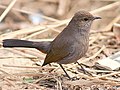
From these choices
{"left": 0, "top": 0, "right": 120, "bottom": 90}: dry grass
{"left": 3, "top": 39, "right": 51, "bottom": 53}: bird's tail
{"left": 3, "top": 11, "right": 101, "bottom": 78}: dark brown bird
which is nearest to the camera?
{"left": 0, "top": 0, "right": 120, "bottom": 90}: dry grass

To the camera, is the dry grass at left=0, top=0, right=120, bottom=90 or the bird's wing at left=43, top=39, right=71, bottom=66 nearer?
the dry grass at left=0, top=0, right=120, bottom=90

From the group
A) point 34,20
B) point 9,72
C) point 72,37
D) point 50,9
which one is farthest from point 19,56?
point 50,9

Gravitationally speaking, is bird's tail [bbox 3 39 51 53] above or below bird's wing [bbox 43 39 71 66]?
above

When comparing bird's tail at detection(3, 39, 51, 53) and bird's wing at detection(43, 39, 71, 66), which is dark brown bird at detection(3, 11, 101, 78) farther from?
bird's tail at detection(3, 39, 51, 53)

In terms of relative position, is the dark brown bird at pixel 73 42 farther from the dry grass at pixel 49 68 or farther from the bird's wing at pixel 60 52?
the dry grass at pixel 49 68

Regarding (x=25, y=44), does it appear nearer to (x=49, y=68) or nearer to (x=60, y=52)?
(x=49, y=68)

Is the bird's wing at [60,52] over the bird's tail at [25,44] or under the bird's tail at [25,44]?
under

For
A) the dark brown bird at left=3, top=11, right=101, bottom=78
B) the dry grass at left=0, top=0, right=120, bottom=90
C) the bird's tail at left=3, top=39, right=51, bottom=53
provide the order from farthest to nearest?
1. the bird's tail at left=3, top=39, right=51, bottom=53
2. the dark brown bird at left=3, top=11, right=101, bottom=78
3. the dry grass at left=0, top=0, right=120, bottom=90

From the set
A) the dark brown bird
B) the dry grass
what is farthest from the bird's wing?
the dry grass

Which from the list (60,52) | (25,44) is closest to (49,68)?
(60,52)

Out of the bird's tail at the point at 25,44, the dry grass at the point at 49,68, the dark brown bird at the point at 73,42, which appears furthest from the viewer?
the bird's tail at the point at 25,44

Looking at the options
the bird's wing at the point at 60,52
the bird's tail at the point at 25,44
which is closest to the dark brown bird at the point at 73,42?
the bird's wing at the point at 60,52
